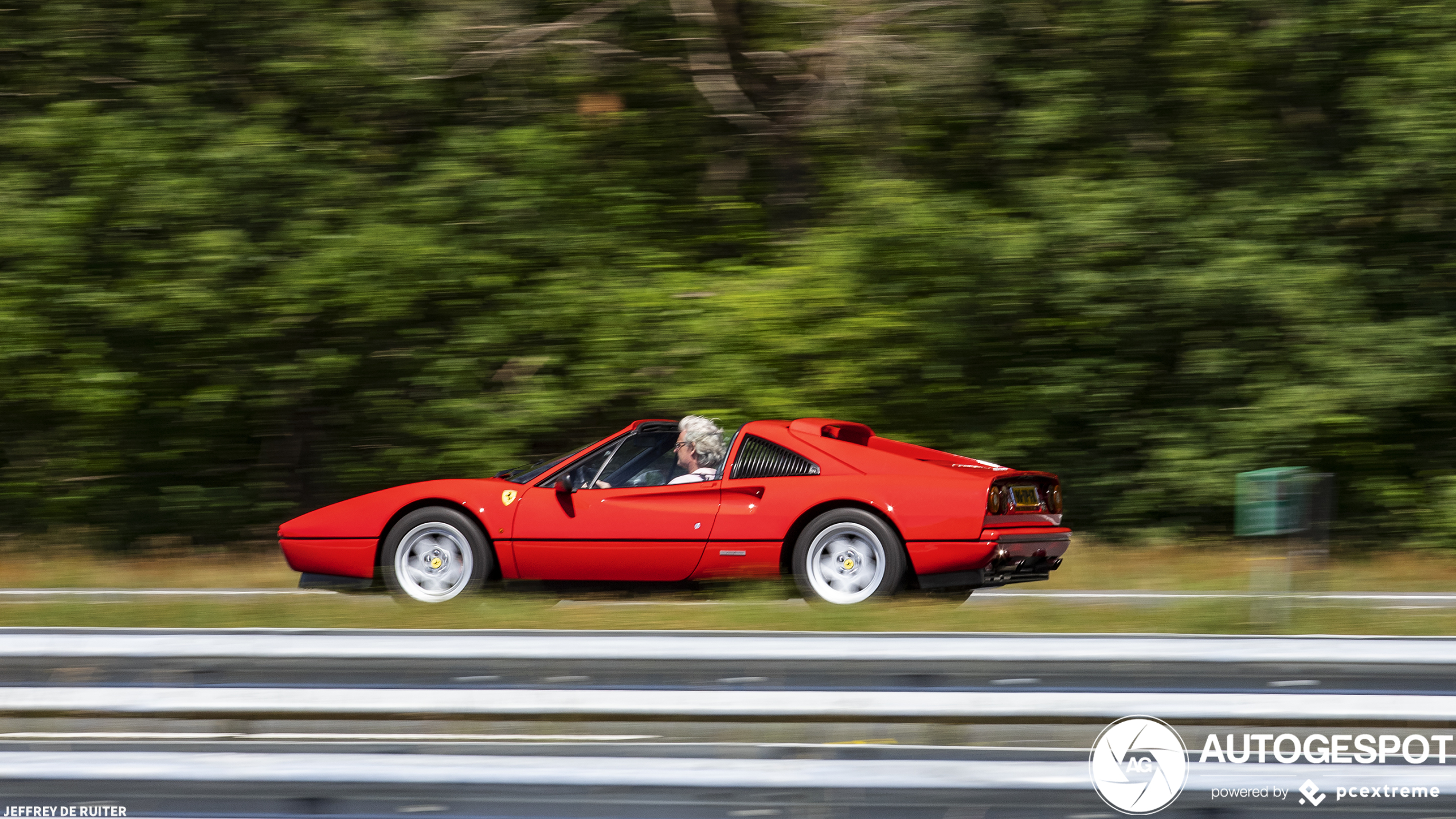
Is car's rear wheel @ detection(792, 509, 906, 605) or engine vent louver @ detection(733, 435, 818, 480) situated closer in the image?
car's rear wheel @ detection(792, 509, 906, 605)

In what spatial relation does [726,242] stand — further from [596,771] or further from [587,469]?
Result: [596,771]

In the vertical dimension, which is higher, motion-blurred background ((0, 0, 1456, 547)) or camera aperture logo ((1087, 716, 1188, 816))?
motion-blurred background ((0, 0, 1456, 547))

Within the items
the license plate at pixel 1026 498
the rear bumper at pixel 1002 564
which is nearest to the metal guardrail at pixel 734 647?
the rear bumper at pixel 1002 564

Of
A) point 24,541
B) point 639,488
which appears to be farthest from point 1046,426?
point 24,541

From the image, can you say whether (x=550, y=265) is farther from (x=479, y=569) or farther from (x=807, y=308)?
(x=479, y=569)

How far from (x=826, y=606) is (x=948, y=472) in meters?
0.96

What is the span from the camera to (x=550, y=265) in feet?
34.9

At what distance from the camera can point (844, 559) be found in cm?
641

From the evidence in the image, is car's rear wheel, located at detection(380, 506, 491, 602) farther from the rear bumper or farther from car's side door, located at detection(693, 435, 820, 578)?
the rear bumper

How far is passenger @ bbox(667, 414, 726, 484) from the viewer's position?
6754mm

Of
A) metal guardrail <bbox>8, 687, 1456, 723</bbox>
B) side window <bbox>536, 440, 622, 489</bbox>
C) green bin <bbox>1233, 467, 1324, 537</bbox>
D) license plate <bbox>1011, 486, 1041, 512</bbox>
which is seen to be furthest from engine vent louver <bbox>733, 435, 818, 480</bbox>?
metal guardrail <bbox>8, 687, 1456, 723</bbox>

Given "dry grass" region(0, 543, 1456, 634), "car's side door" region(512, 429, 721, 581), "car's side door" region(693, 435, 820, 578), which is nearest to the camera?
"dry grass" region(0, 543, 1456, 634)

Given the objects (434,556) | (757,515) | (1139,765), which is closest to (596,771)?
(1139,765)

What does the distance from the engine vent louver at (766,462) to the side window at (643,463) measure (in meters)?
0.34
